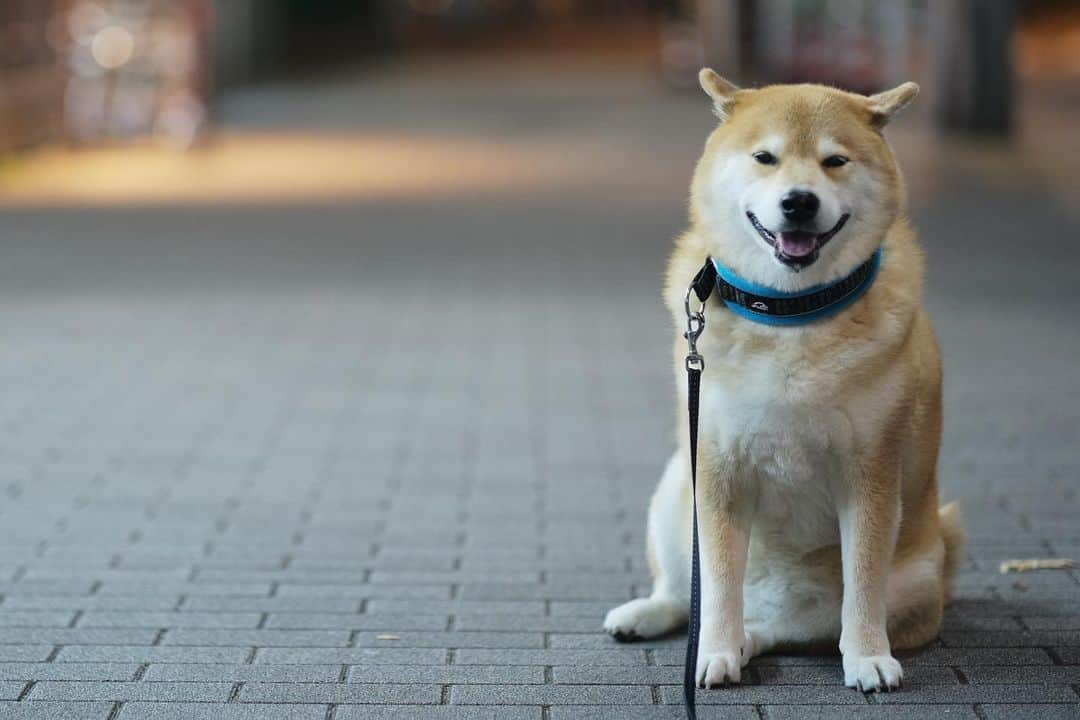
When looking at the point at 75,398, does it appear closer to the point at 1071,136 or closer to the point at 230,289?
the point at 230,289

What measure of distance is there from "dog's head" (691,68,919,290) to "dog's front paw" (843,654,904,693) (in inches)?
36.8

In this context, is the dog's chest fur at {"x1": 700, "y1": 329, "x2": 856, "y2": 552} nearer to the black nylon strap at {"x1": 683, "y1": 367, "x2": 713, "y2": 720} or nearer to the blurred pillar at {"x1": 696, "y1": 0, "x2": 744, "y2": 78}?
the black nylon strap at {"x1": 683, "y1": 367, "x2": 713, "y2": 720}

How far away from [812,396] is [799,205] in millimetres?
471

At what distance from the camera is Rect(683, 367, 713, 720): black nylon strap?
388 cm

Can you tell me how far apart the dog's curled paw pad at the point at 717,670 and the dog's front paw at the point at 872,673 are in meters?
0.27

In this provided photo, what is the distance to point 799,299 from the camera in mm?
3922

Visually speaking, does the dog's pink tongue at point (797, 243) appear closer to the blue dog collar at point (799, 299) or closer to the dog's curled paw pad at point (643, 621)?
the blue dog collar at point (799, 299)

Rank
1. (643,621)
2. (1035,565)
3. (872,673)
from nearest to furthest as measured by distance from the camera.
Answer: (872,673) → (643,621) → (1035,565)

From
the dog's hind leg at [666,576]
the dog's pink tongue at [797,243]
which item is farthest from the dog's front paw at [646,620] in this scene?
the dog's pink tongue at [797,243]

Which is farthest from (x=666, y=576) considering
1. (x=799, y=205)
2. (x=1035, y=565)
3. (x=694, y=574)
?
(x=1035, y=565)

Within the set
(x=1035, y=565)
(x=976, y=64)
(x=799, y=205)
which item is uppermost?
(x=799, y=205)

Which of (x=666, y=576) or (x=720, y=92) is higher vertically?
(x=720, y=92)

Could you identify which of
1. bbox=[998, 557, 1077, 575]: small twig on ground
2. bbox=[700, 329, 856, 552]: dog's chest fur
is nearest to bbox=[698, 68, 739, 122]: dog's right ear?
bbox=[700, 329, 856, 552]: dog's chest fur

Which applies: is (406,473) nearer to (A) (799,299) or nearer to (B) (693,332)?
(B) (693,332)
